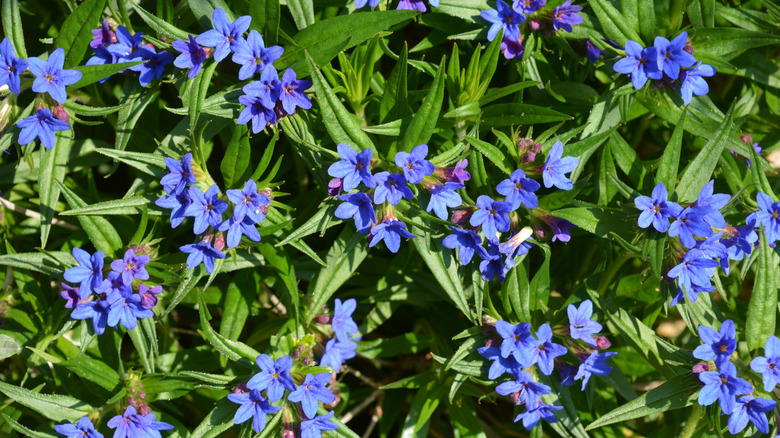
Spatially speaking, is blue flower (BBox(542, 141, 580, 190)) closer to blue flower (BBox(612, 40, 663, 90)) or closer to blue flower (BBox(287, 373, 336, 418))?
blue flower (BBox(612, 40, 663, 90))

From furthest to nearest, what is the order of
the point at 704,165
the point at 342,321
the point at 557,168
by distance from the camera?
the point at 342,321 → the point at 704,165 → the point at 557,168

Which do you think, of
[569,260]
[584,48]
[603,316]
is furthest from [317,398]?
[584,48]

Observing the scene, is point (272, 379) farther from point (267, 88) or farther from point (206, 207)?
point (267, 88)

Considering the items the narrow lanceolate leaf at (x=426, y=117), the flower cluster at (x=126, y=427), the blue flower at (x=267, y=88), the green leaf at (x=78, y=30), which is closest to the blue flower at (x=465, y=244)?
the narrow lanceolate leaf at (x=426, y=117)

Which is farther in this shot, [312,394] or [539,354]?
[539,354]

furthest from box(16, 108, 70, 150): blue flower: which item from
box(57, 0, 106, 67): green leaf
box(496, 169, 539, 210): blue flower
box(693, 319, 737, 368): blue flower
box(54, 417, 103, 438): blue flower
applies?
box(693, 319, 737, 368): blue flower

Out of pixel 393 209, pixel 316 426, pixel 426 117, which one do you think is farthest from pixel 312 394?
pixel 426 117

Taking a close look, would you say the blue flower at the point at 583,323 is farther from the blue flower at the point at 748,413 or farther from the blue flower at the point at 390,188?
the blue flower at the point at 390,188
